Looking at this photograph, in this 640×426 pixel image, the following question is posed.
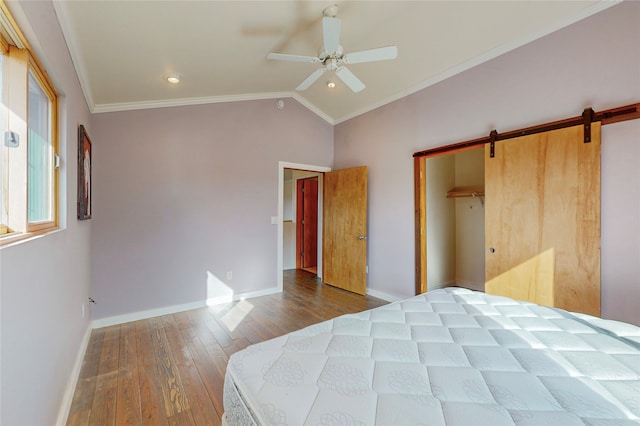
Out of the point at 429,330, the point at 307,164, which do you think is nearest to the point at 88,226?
the point at 307,164

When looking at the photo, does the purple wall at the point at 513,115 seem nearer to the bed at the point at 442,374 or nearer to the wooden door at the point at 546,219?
the wooden door at the point at 546,219

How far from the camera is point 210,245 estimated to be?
354 cm

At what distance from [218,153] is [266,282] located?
6.39 ft

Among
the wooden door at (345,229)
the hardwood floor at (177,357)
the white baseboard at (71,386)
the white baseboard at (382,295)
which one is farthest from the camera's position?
the wooden door at (345,229)

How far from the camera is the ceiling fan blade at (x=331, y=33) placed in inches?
73.4

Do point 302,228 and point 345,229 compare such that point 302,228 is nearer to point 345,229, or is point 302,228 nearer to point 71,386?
point 345,229

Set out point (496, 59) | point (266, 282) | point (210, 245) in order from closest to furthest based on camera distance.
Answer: point (496, 59) < point (210, 245) < point (266, 282)

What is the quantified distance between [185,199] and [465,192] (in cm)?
401

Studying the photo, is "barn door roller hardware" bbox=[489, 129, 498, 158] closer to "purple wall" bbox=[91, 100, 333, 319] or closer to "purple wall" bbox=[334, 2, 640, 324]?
"purple wall" bbox=[334, 2, 640, 324]

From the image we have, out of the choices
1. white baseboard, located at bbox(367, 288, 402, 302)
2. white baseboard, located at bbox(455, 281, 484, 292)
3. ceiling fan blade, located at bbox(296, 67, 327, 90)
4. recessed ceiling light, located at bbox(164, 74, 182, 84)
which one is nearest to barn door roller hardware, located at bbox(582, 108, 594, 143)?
ceiling fan blade, located at bbox(296, 67, 327, 90)

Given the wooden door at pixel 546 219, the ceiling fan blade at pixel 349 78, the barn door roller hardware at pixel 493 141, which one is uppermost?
the ceiling fan blade at pixel 349 78

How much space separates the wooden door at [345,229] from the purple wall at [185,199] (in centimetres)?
81

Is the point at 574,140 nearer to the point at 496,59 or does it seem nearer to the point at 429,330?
the point at 496,59

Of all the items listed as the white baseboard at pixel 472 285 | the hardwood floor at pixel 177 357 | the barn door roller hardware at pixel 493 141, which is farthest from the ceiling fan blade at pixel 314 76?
the white baseboard at pixel 472 285
